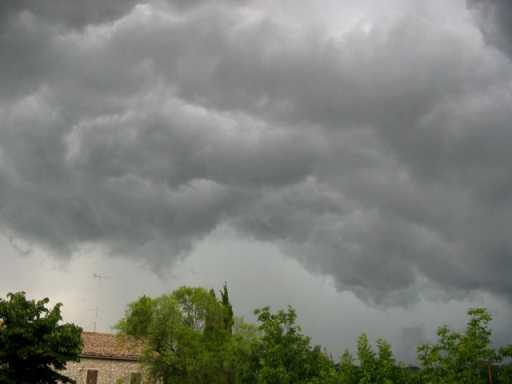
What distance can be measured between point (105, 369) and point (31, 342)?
2484 centimetres

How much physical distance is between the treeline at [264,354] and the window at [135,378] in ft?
9.62

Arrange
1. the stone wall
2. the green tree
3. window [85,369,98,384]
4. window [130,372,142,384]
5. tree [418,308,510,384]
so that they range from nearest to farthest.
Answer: tree [418,308,510,384], the green tree, the stone wall, window [85,369,98,384], window [130,372,142,384]

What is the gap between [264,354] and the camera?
31.4 meters

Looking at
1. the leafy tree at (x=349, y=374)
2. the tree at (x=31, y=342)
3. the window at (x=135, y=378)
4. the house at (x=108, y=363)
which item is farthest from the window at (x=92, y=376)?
the leafy tree at (x=349, y=374)

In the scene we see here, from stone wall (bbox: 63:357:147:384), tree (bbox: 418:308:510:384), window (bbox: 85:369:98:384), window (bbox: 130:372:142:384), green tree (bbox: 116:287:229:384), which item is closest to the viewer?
tree (bbox: 418:308:510:384)

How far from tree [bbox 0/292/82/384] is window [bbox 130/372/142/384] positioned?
22.3 metres

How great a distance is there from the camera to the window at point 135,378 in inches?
2140

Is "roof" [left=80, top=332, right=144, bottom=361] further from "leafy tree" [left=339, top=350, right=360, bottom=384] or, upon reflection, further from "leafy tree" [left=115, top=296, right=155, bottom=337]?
"leafy tree" [left=339, top=350, right=360, bottom=384]

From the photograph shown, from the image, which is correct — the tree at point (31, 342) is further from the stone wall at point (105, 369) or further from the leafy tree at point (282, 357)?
the stone wall at point (105, 369)

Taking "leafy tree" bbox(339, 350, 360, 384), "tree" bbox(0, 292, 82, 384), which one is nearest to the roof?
"tree" bbox(0, 292, 82, 384)

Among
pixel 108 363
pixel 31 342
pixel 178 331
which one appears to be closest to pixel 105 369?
pixel 108 363

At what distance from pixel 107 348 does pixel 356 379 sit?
36.4 metres

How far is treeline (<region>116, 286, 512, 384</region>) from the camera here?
79.6 ft

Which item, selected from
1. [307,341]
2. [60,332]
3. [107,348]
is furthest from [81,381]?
[307,341]
